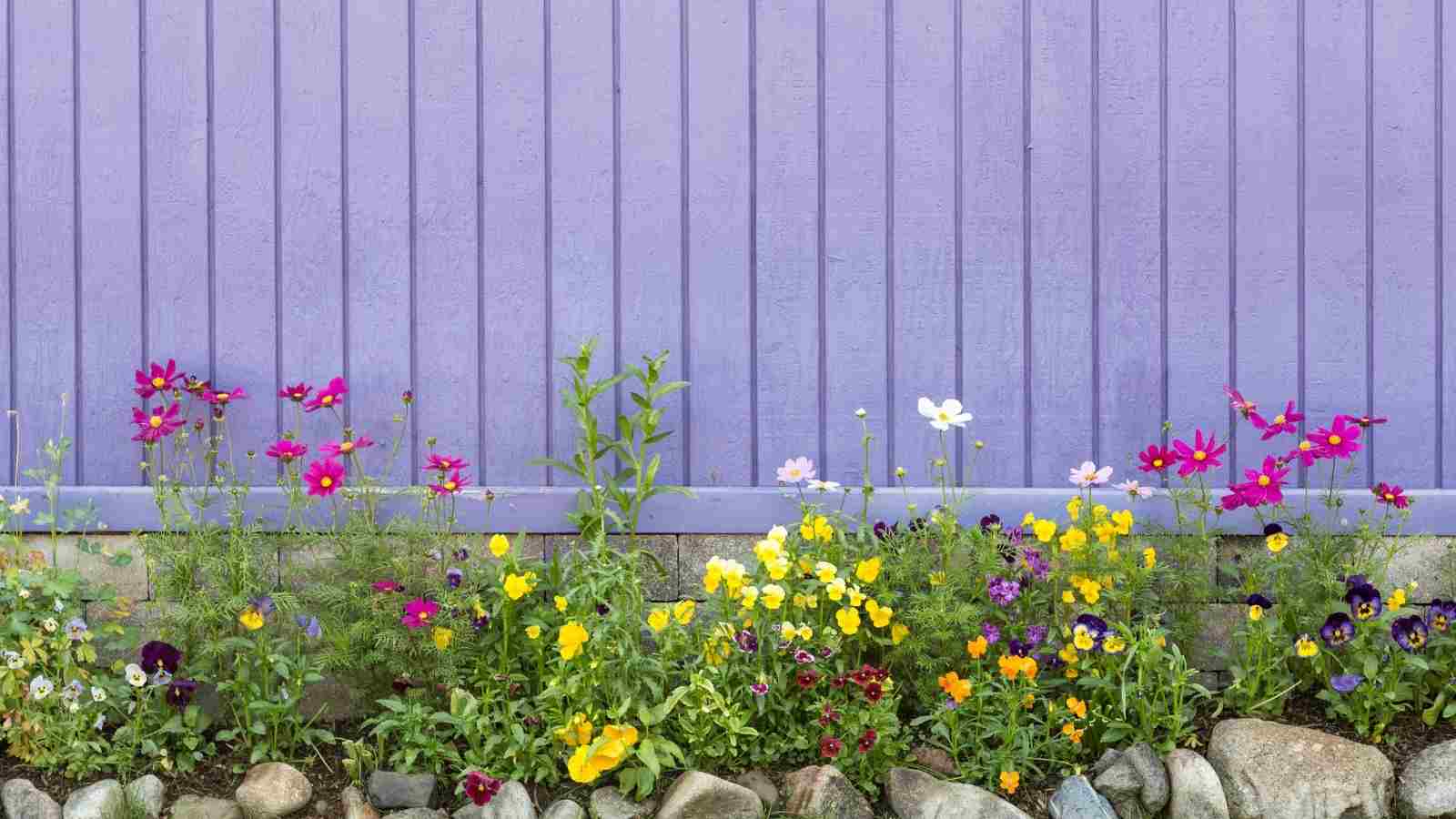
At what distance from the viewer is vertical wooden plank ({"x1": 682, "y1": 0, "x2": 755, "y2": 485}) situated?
3393mm

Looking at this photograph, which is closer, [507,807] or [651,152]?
[507,807]

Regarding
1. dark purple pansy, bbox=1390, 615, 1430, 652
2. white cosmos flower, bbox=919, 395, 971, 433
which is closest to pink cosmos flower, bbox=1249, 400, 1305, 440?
dark purple pansy, bbox=1390, 615, 1430, 652

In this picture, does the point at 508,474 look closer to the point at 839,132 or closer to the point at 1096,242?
the point at 839,132

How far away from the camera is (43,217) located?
3.39 m

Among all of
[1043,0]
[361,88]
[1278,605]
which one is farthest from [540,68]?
Result: [1278,605]

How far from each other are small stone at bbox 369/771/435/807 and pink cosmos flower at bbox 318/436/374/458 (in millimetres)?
785

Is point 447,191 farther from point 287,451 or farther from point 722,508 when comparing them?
point 722,508

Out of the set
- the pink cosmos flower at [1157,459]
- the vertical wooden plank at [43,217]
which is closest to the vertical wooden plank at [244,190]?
the vertical wooden plank at [43,217]

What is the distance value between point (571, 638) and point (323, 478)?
76cm

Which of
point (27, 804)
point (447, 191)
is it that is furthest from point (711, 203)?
point (27, 804)

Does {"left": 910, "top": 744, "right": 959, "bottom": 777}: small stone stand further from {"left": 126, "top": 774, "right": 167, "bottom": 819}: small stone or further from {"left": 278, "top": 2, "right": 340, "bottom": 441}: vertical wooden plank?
{"left": 126, "top": 774, "right": 167, "bottom": 819}: small stone

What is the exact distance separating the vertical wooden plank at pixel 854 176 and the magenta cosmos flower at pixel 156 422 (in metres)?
1.67

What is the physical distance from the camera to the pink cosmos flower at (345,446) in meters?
3.16

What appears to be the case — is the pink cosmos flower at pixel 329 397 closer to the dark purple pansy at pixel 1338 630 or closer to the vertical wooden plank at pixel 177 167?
the vertical wooden plank at pixel 177 167
